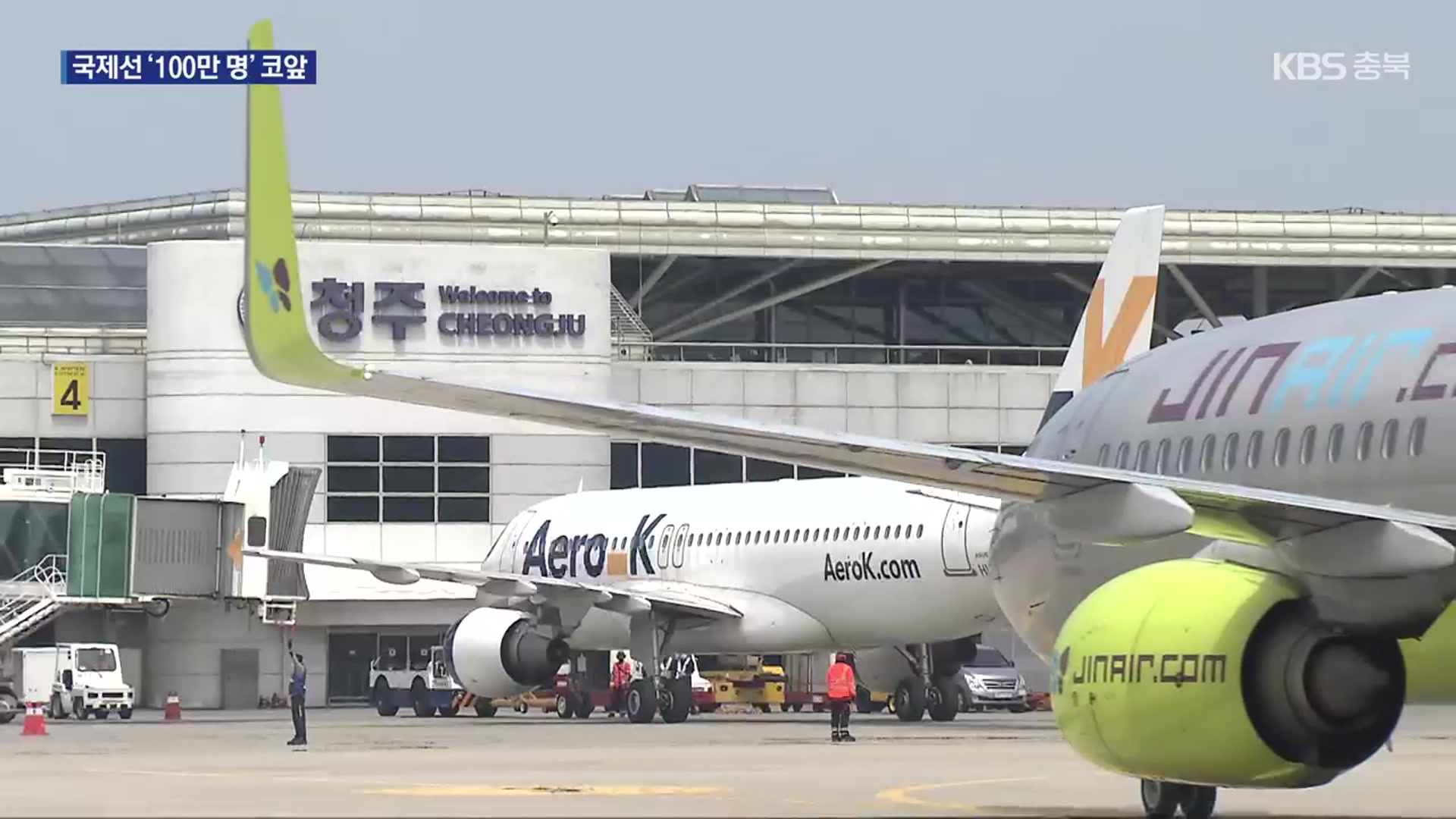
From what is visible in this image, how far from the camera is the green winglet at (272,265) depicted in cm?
1178

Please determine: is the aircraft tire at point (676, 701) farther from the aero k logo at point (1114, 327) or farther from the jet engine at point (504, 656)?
the aero k logo at point (1114, 327)

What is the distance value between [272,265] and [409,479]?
47.2 metres

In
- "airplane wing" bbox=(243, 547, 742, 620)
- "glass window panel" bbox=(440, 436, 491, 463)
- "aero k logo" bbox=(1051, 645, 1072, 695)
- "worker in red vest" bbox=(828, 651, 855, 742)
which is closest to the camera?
A: "aero k logo" bbox=(1051, 645, 1072, 695)

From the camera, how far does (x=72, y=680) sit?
164 feet

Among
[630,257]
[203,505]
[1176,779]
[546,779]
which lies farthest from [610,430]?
[630,257]

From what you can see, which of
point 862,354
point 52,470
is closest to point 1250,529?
point 52,470

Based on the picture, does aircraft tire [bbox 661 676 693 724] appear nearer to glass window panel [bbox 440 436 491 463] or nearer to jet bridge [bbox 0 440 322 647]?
jet bridge [bbox 0 440 322 647]

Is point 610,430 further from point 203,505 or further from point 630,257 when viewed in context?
A: point 630,257

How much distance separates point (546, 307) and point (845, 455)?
46.9 meters

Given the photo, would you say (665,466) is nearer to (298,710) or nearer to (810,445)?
(298,710)

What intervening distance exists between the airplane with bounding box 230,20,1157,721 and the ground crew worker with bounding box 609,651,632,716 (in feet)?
12.1

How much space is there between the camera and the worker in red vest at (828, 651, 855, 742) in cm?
3291

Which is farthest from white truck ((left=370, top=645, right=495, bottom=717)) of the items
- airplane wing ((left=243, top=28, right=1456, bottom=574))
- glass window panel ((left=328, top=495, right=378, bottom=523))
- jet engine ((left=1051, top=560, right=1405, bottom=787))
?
airplane wing ((left=243, top=28, right=1456, bottom=574))

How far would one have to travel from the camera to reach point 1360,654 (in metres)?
12.9
